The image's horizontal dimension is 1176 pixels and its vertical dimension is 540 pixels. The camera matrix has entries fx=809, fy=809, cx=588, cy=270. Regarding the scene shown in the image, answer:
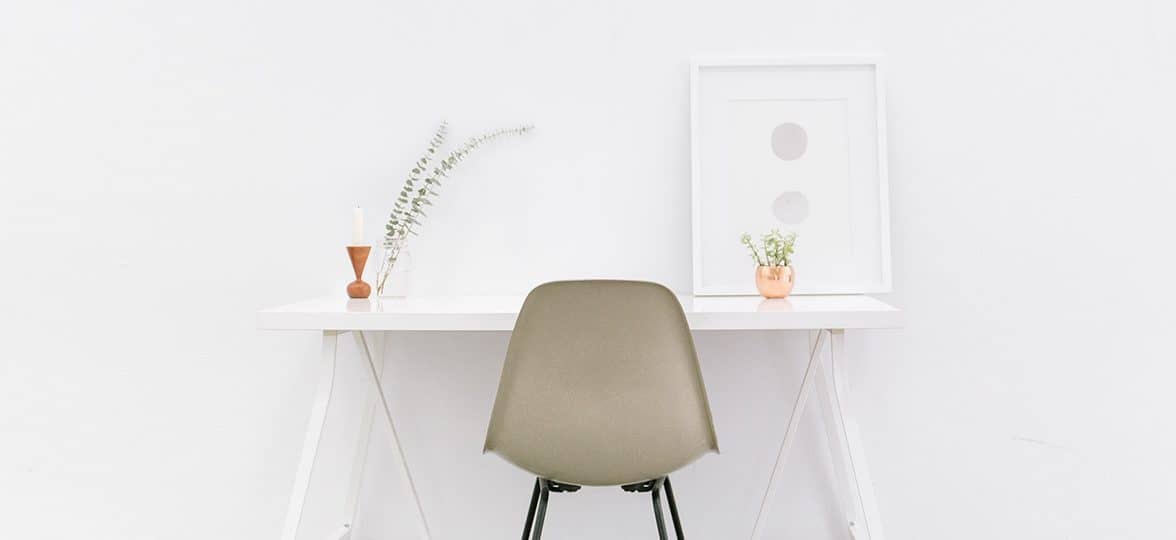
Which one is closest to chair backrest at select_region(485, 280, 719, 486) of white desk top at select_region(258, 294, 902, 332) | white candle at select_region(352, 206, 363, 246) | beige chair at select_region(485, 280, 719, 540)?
beige chair at select_region(485, 280, 719, 540)

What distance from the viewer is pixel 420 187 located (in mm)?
2127

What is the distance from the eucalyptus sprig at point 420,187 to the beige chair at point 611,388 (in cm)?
65

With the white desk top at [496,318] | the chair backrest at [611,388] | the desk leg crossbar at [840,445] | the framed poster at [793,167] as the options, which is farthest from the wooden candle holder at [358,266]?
the desk leg crossbar at [840,445]

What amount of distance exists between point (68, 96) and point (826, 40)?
6.68ft

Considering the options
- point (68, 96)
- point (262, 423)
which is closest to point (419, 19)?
point (68, 96)

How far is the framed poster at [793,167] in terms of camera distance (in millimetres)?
2031

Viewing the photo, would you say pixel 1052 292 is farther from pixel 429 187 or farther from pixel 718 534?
pixel 429 187

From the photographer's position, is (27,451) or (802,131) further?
(27,451)

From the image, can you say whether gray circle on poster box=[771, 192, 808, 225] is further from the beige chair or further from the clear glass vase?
the clear glass vase

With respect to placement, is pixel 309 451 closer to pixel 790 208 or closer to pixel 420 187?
pixel 420 187

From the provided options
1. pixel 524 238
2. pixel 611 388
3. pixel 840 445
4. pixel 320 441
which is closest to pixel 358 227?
pixel 524 238

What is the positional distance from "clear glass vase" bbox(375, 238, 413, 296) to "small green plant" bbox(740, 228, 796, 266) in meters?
0.85

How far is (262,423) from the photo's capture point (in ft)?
7.20

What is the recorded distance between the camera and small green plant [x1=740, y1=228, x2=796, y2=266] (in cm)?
193
